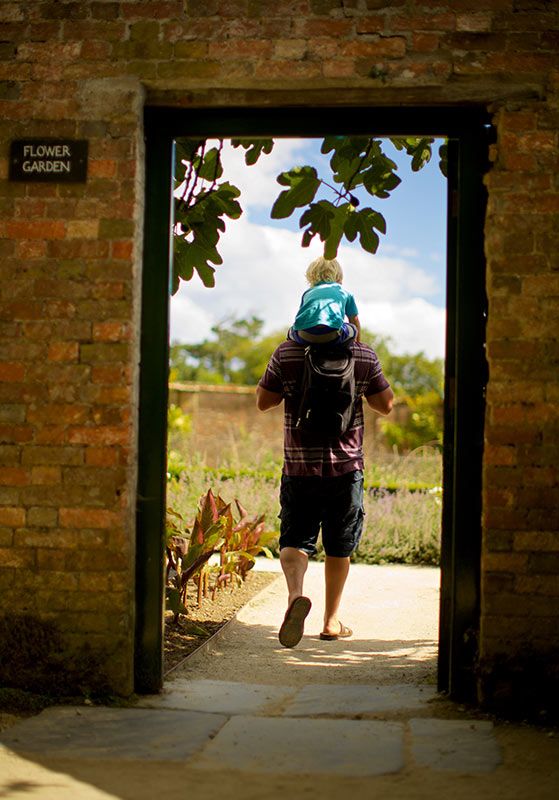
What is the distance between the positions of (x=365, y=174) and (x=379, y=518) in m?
4.11

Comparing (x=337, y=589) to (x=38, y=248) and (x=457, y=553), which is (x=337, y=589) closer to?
(x=457, y=553)

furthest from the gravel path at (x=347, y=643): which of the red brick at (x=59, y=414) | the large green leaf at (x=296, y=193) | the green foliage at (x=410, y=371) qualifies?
the green foliage at (x=410, y=371)

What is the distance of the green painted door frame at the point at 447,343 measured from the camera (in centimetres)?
363

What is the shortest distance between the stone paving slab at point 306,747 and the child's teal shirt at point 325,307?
191cm

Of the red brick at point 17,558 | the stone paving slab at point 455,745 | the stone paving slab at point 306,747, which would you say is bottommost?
the stone paving slab at point 306,747

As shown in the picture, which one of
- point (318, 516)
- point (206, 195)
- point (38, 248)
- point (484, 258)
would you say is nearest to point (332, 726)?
point (318, 516)

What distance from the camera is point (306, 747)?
3062mm

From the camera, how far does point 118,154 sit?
360cm

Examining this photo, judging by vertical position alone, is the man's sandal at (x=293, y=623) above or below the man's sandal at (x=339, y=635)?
above

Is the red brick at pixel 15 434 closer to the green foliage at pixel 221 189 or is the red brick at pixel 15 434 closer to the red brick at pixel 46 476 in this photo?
the red brick at pixel 46 476

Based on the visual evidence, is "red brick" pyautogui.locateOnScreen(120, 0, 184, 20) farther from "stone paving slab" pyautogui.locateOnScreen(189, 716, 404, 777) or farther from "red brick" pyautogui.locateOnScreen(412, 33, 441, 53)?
"stone paving slab" pyautogui.locateOnScreen(189, 716, 404, 777)

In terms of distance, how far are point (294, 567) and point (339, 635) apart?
2.63 feet

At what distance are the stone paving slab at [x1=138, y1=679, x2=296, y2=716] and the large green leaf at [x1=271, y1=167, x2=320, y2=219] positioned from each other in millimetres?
2150

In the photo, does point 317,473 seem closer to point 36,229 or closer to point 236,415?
point 36,229
